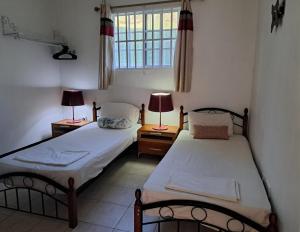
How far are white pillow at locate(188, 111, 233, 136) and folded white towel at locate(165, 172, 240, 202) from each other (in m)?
1.39

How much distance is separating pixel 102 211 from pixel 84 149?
0.72 m

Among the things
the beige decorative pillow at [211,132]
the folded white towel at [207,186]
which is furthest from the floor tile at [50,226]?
the beige decorative pillow at [211,132]

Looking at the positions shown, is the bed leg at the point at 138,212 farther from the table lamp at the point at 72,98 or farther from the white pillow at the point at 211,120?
the table lamp at the point at 72,98

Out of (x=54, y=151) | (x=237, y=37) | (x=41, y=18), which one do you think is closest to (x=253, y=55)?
(x=237, y=37)

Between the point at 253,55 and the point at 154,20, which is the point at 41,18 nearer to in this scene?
the point at 154,20

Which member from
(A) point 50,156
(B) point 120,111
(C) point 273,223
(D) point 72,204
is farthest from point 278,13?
(B) point 120,111

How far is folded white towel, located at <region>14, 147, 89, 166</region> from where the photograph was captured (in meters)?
2.33

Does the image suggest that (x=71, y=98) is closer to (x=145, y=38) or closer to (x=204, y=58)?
(x=145, y=38)

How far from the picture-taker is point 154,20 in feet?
12.1

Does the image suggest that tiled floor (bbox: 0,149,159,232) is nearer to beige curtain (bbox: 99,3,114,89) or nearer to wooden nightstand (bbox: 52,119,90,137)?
wooden nightstand (bbox: 52,119,90,137)

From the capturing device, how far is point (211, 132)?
3.20 m

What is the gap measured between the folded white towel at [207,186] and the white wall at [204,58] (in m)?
1.82

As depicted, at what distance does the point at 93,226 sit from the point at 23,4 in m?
3.19

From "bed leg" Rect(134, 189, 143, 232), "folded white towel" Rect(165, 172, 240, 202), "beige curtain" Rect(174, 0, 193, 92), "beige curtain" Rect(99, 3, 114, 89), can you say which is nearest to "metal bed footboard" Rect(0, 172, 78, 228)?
"bed leg" Rect(134, 189, 143, 232)
